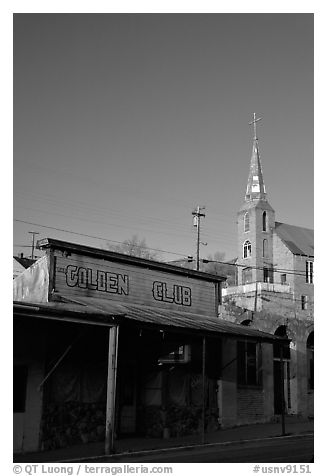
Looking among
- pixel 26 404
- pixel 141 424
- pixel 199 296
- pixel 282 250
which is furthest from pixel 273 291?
pixel 26 404

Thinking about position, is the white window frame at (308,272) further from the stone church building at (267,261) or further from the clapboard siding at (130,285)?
the clapboard siding at (130,285)

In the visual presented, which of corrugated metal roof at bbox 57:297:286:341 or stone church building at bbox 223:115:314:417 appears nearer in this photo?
corrugated metal roof at bbox 57:297:286:341

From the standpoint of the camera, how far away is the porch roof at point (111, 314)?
517 inches

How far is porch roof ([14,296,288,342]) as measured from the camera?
13132mm

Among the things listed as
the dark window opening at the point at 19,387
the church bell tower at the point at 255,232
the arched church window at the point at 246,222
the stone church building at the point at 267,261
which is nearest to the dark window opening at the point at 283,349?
the dark window opening at the point at 19,387

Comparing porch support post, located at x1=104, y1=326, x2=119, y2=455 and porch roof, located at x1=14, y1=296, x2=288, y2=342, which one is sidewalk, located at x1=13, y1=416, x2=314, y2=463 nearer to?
porch support post, located at x1=104, y1=326, x2=119, y2=455

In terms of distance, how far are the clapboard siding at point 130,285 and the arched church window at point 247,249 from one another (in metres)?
42.4

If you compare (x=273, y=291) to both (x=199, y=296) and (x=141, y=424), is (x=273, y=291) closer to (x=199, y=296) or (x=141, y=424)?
(x=199, y=296)

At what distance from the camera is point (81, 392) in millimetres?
16609

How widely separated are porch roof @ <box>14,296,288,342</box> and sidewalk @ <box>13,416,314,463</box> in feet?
9.77

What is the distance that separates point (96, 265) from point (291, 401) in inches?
507

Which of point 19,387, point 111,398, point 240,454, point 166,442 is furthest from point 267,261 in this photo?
point 111,398

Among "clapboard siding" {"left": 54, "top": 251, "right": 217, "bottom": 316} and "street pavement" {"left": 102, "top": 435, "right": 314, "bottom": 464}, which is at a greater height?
"clapboard siding" {"left": 54, "top": 251, "right": 217, "bottom": 316}

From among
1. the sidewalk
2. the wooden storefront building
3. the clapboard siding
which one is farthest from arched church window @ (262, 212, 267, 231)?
the clapboard siding
